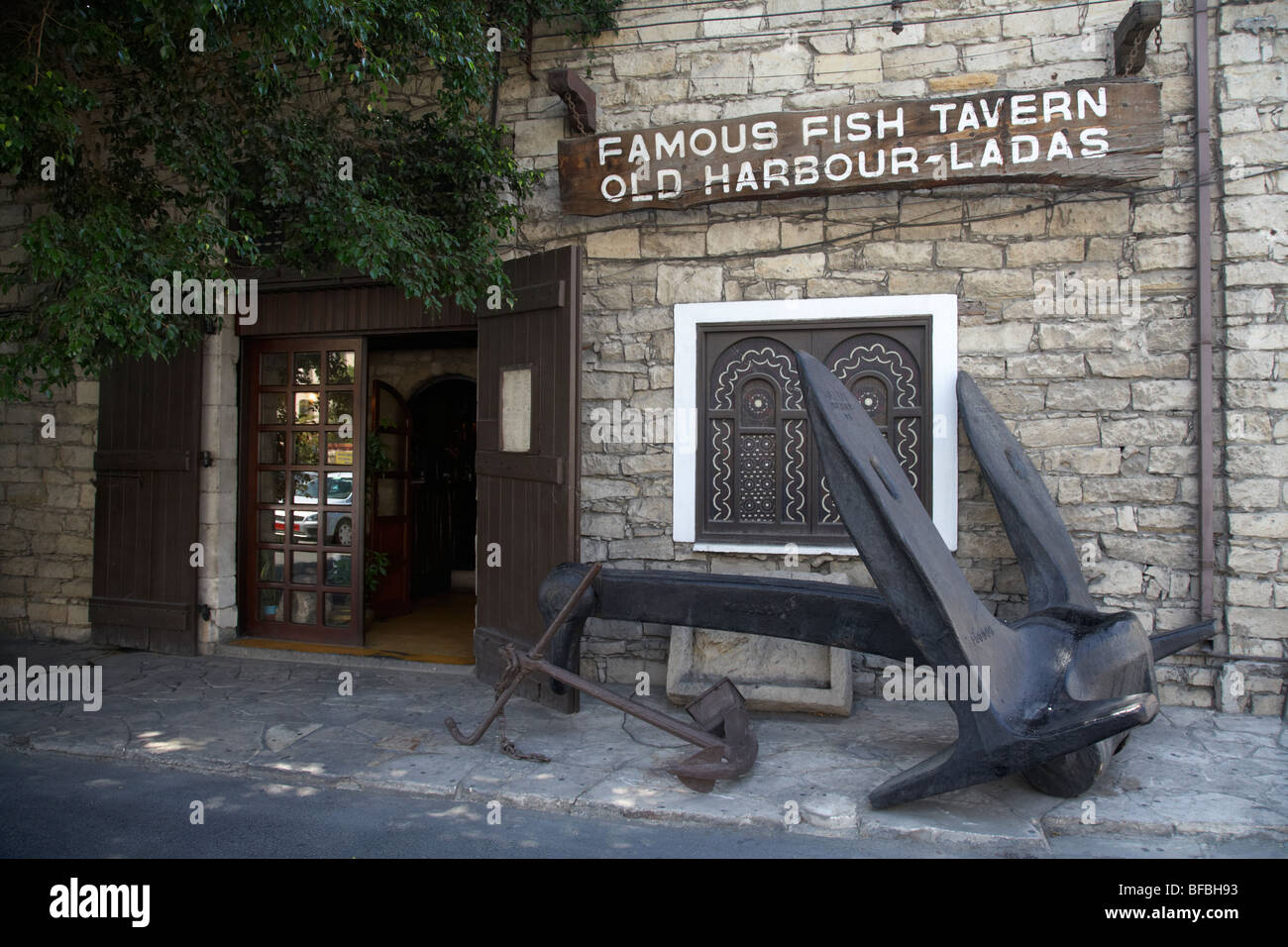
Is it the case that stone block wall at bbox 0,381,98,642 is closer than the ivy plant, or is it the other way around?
the ivy plant

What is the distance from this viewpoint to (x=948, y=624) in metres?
2.96

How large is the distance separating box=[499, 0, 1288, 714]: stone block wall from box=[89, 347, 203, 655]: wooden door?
302 cm

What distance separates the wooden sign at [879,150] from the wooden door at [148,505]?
3423 millimetres

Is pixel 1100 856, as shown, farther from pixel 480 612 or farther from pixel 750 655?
pixel 480 612

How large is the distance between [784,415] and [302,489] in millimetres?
3866

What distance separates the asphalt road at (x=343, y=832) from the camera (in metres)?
3.18

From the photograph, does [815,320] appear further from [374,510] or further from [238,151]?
[374,510]

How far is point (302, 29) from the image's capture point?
3959mm

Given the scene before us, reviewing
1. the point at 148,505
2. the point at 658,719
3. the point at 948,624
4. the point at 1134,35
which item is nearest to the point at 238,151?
the point at 148,505

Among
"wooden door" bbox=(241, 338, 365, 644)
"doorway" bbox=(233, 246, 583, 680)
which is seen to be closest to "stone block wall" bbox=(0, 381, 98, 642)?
"doorway" bbox=(233, 246, 583, 680)

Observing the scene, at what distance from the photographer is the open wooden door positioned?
490cm

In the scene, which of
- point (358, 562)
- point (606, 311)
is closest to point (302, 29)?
point (606, 311)

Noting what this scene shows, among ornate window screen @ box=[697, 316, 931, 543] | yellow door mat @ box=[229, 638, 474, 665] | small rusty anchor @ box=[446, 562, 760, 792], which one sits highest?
ornate window screen @ box=[697, 316, 931, 543]

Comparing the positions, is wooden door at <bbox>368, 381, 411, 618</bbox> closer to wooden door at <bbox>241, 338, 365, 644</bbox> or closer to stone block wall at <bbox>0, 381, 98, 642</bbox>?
wooden door at <bbox>241, 338, 365, 644</bbox>
